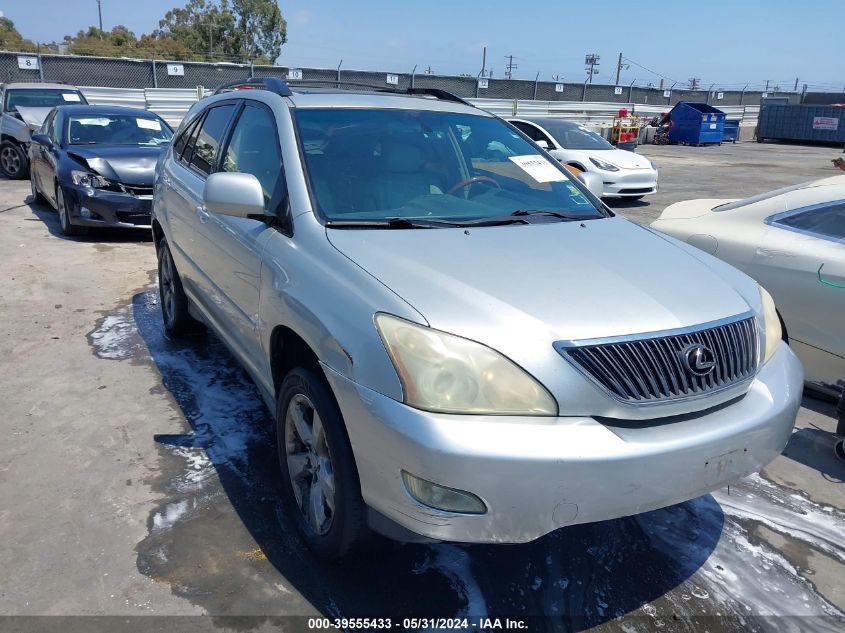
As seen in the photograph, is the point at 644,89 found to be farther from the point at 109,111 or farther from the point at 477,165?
the point at 477,165

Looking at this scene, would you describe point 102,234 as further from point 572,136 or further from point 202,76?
point 202,76

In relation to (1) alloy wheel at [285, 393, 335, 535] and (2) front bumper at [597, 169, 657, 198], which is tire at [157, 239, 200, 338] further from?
(2) front bumper at [597, 169, 657, 198]

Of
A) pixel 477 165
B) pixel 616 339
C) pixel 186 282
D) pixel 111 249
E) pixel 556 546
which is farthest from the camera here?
pixel 111 249

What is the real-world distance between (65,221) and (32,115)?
6793mm

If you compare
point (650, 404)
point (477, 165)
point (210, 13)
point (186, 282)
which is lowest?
point (186, 282)

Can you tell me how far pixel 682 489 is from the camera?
2.39 meters

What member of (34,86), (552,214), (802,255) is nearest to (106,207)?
(552,214)

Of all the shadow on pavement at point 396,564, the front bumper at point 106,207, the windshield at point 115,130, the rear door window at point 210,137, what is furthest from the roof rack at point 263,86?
the windshield at point 115,130

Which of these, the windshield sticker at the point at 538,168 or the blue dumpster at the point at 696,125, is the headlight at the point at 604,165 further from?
the blue dumpster at the point at 696,125

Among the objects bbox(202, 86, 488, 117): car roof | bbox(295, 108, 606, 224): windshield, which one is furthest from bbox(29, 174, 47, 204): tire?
bbox(295, 108, 606, 224): windshield

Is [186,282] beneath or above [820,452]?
above

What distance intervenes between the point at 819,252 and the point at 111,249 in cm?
732

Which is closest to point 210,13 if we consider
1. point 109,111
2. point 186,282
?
point 109,111

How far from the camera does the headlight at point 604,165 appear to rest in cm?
1288
